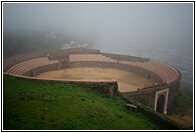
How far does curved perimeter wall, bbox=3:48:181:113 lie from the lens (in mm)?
18719

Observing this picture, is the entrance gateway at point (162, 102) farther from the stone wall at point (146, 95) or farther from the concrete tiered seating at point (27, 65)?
the concrete tiered seating at point (27, 65)

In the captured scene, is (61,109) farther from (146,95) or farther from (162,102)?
(162,102)

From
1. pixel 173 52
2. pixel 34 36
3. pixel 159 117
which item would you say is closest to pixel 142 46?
pixel 173 52

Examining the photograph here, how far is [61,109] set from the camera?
9797 mm

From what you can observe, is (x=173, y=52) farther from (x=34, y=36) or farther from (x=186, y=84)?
(x=34, y=36)

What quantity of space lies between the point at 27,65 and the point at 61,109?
14.8 meters

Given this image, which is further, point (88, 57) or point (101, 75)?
point (88, 57)

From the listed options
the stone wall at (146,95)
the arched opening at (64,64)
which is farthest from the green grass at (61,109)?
the arched opening at (64,64)

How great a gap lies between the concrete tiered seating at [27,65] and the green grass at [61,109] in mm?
8976

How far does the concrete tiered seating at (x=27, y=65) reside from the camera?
2148 centimetres

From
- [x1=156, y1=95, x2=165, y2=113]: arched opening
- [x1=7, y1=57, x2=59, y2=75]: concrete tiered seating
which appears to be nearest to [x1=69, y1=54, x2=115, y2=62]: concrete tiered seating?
[x1=7, y1=57, x2=59, y2=75]: concrete tiered seating

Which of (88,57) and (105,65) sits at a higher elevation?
(88,57)

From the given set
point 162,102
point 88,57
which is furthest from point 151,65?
point 88,57

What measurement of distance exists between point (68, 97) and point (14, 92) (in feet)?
8.23
